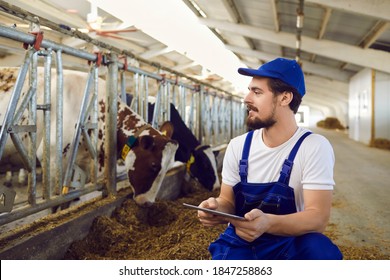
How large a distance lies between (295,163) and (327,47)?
30.5ft

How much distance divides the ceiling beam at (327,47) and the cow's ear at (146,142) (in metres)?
7.18

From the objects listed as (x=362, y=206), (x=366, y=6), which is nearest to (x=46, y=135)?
(x=362, y=206)

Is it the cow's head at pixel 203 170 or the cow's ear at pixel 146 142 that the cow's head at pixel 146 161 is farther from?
the cow's head at pixel 203 170

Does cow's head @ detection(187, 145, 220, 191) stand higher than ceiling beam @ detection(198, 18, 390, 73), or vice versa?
ceiling beam @ detection(198, 18, 390, 73)

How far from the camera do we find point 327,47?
9922mm

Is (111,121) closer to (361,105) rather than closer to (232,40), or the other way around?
(232,40)

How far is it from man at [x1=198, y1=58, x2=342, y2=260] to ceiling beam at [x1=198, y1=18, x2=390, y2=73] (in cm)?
865

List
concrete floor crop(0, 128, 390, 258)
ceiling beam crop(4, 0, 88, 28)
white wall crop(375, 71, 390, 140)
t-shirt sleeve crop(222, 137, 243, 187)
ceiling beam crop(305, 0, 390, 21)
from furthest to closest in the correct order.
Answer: white wall crop(375, 71, 390, 140)
ceiling beam crop(4, 0, 88, 28)
ceiling beam crop(305, 0, 390, 21)
concrete floor crop(0, 128, 390, 258)
t-shirt sleeve crop(222, 137, 243, 187)

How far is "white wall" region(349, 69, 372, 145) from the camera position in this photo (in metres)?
12.0

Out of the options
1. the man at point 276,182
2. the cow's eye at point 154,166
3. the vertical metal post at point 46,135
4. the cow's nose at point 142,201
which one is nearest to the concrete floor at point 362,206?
the vertical metal post at point 46,135

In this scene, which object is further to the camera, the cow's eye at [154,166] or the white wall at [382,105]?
the white wall at [382,105]

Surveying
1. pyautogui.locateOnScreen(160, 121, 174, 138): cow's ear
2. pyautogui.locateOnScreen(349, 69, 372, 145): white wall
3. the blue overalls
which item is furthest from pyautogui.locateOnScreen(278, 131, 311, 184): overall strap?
pyautogui.locateOnScreen(349, 69, 372, 145): white wall

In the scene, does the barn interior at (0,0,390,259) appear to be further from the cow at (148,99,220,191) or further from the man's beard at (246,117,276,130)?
the man's beard at (246,117,276,130)

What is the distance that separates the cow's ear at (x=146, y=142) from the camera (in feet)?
11.1
